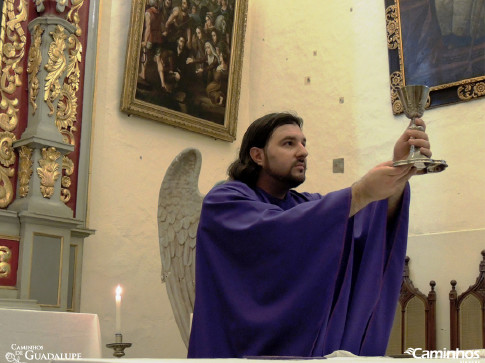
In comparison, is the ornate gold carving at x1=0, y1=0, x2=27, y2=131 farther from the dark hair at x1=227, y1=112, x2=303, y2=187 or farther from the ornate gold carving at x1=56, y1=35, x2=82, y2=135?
the dark hair at x1=227, y1=112, x2=303, y2=187

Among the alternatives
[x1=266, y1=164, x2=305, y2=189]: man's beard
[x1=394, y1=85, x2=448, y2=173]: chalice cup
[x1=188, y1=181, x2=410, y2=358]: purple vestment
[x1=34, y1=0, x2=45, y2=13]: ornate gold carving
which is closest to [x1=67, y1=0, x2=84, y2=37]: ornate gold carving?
[x1=34, y1=0, x2=45, y2=13]: ornate gold carving

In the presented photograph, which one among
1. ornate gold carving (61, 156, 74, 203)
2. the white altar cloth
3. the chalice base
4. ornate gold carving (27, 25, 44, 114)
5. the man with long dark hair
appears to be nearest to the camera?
the chalice base

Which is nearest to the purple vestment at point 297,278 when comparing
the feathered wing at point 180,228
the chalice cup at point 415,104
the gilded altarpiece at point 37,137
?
the chalice cup at point 415,104

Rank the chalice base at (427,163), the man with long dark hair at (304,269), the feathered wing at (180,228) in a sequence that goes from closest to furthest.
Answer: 1. the chalice base at (427,163)
2. the man with long dark hair at (304,269)
3. the feathered wing at (180,228)

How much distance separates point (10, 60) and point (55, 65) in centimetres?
33

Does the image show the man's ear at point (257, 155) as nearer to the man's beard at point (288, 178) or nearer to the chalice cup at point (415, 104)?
the man's beard at point (288, 178)

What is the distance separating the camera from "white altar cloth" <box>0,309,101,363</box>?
312 cm

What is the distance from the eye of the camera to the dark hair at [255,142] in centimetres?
285

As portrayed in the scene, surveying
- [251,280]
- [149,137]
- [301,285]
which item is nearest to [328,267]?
[301,285]

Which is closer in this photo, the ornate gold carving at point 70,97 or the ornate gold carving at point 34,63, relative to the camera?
the ornate gold carving at point 34,63

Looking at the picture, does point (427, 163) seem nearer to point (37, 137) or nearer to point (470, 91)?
point (37, 137)

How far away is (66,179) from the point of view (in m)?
5.28

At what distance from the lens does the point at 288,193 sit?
2871 millimetres

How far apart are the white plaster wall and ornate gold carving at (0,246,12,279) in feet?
2.67
